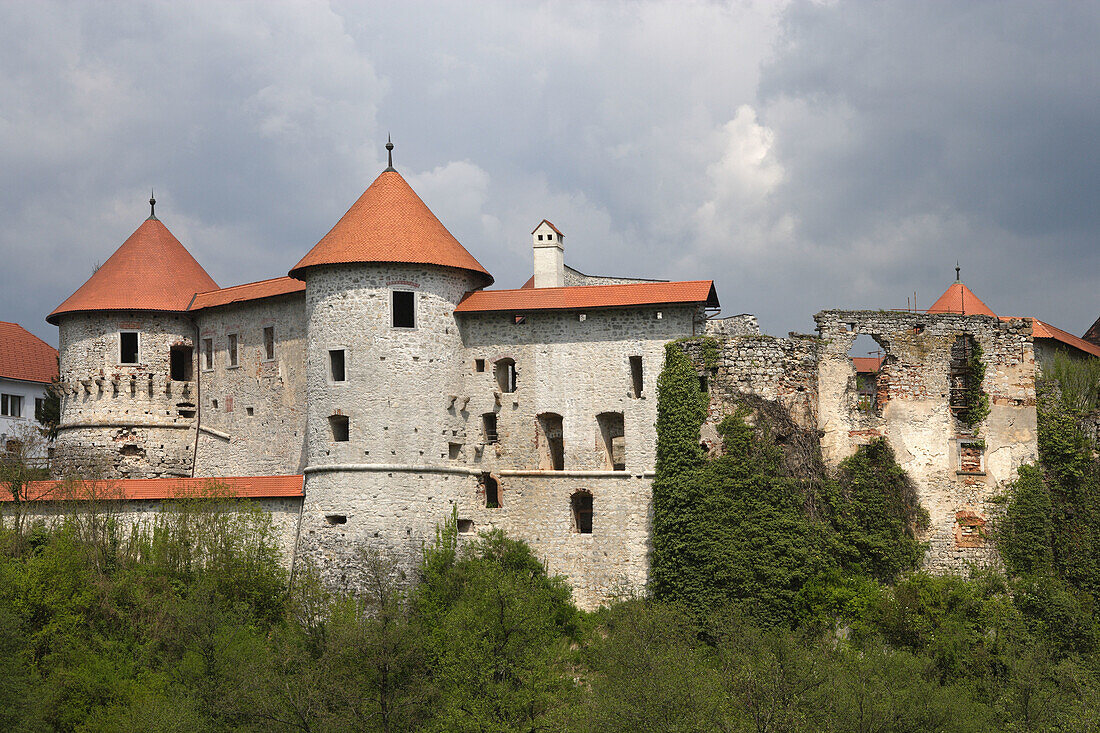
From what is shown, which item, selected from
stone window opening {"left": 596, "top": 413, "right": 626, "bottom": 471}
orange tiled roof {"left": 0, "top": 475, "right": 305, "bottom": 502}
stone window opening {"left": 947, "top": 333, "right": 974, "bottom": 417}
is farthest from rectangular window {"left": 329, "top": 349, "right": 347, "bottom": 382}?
stone window opening {"left": 947, "top": 333, "right": 974, "bottom": 417}

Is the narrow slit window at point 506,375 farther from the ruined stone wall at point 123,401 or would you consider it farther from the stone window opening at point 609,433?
the ruined stone wall at point 123,401

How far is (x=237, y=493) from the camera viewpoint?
3903cm

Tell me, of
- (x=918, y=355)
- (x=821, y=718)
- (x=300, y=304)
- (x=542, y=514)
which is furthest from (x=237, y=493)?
(x=918, y=355)

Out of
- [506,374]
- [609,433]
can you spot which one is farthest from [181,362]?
[609,433]

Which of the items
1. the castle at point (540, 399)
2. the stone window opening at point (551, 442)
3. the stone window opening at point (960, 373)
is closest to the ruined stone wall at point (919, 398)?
the castle at point (540, 399)

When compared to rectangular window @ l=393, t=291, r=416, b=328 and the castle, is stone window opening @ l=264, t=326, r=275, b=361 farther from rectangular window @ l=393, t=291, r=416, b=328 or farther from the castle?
rectangular window @ l=393, t=291, r=416, b=328

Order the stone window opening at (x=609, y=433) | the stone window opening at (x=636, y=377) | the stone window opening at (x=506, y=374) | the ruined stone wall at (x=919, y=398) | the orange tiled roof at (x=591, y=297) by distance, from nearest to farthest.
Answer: the ruined stone wall at (x=919, y=398) < the orange tiled roof at (x=591, y=297) < the stone window opening at (x=636, y=377) < the stone window opening at (x=609, y=433) < the stone window opening at (x=506, y=374)

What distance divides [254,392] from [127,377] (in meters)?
5.14

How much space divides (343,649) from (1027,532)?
69.5 feet

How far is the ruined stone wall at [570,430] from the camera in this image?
38.2 meters

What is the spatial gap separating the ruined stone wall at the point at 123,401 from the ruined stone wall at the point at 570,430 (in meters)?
11.9

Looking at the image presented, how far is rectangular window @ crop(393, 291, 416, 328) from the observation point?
3872 cm

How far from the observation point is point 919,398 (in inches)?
1528

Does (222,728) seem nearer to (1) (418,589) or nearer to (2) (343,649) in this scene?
(2) (343,649)
